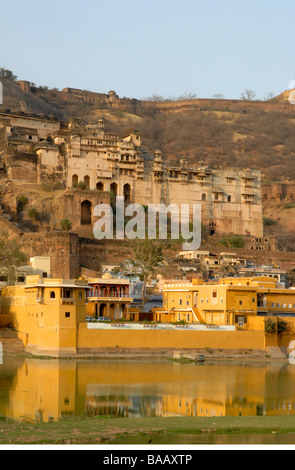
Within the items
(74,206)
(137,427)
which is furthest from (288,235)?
(137,427)

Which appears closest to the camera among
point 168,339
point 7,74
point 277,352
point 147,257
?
point 168,339

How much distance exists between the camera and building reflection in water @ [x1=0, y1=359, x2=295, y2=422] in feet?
83.6

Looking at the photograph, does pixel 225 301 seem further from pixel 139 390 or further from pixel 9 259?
pixel 139 390

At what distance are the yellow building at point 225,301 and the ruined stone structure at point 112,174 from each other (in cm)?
1372

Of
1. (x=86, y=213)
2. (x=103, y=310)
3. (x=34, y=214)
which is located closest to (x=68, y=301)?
(x=103, y=310)

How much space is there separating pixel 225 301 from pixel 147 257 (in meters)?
10.3

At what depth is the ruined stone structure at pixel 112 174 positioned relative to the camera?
60.2 meters

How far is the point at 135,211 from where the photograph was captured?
61.3 meters

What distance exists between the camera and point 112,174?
205 feet

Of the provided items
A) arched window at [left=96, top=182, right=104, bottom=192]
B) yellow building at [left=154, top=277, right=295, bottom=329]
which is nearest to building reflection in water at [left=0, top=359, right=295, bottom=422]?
yellow building at [left=154, top=277, right=295, bottom=329]

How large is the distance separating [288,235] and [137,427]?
175 ft

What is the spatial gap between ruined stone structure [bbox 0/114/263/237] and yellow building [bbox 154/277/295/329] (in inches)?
540

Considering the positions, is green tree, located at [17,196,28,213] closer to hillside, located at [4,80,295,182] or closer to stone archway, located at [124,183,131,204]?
stone archway, located at [124,183,131,204]
